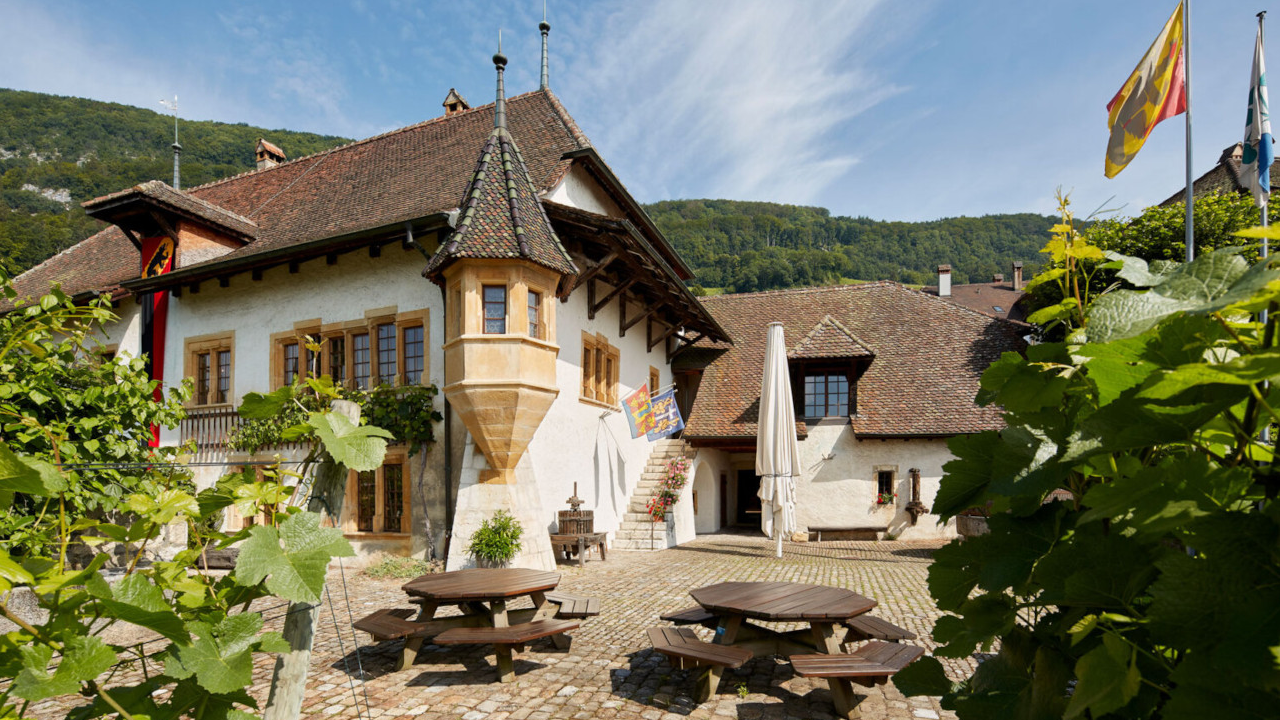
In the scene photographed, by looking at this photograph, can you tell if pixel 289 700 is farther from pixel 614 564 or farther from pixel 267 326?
pixel 267 326

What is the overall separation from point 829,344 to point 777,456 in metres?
5.37

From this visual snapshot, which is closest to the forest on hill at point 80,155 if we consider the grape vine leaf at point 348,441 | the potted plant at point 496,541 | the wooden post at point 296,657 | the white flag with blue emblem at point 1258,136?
the potted plant at point 496,541

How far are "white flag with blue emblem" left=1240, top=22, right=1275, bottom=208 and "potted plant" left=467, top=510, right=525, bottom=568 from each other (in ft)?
37.5

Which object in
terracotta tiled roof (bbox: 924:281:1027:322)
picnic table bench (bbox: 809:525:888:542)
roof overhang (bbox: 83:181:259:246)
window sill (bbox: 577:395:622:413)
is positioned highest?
terracotta tiled roof (bbox: 924:281:1027:322)

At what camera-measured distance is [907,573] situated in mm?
11719

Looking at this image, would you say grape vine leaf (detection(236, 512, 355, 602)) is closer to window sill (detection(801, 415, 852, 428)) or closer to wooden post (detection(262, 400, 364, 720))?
wooden post (detection(262, 400, 364, 720))

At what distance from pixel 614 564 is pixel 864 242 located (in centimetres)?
9853

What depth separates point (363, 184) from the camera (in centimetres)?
1529

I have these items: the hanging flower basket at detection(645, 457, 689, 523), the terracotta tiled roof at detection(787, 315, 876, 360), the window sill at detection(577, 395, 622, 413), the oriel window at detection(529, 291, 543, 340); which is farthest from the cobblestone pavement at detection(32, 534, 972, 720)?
the terracotta tiled roof at detection(787, 315, 876, 360)

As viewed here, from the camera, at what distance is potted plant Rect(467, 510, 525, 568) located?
33.8 feet

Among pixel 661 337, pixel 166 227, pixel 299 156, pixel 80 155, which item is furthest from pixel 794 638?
pixel 80 155

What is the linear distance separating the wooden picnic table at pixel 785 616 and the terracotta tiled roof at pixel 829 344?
1230 cm

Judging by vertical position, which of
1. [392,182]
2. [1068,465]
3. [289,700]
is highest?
[392,182]

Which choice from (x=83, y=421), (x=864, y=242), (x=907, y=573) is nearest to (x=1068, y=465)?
(x=83, y=421)
